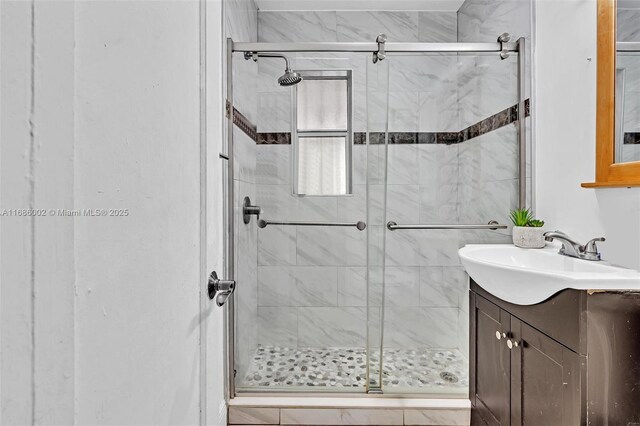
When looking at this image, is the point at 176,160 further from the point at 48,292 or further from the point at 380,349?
the point at 380,349

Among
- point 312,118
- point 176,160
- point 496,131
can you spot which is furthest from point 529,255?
point 176,160

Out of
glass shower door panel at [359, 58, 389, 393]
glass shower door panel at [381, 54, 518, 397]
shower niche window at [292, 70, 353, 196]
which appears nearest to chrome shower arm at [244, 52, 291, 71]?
shower niche window at [292, 70, 353, 196]

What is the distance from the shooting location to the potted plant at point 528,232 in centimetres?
151

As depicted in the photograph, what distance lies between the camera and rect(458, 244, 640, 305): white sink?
909 millimetres

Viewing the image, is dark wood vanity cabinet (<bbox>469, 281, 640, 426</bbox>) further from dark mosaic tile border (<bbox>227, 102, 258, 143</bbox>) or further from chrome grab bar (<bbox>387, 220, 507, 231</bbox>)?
dark mosaic tile border (<bbox>227, 102, 258, 143</bbox>)

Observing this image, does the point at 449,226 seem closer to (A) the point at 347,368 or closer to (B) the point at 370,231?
(B) the point at 370,231

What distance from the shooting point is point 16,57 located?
0.26m

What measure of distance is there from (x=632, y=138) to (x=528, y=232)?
0.52 metres

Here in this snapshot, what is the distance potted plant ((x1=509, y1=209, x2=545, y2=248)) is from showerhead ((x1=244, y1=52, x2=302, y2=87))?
125 cm

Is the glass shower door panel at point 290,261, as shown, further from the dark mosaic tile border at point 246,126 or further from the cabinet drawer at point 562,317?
the cabinet drawer at point 562,317

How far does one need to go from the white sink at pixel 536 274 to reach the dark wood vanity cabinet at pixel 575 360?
4 cm

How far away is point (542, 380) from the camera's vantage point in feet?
3.48

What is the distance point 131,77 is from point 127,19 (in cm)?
7

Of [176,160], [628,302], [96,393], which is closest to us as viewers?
[96,393]
